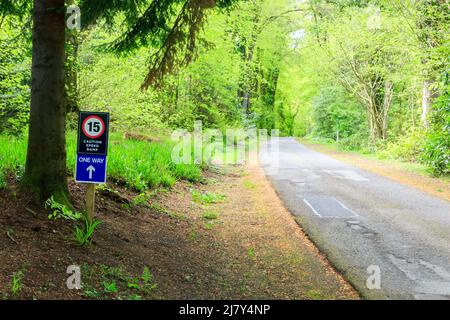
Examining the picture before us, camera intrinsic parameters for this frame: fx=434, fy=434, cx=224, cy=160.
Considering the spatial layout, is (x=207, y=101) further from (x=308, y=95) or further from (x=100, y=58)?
(x=308, y=95)

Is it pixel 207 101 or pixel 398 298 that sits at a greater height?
pixel 207 101

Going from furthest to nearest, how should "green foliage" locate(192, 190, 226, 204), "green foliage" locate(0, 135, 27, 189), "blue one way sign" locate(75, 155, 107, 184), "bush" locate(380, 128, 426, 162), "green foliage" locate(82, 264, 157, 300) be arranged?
"bush" locate(380, 128, 426, 162) < "green foliage" locate(192, 190, 226, 204) < "green foliage" locate(0, 135, 27, 189) < "blue one way sign" locate(75, 155, 107, 184) < "green foliage" locate(82, 264, 157, 300)

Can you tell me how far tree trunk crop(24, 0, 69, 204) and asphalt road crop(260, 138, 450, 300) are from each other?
442 cm

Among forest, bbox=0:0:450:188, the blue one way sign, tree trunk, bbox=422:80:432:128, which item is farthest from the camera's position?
tree trunk, bbox=422:80:432:128

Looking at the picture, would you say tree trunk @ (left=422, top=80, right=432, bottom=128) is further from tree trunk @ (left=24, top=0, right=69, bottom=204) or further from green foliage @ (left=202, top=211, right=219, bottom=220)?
tree trunk @ (left=24, top=0, right=69, bottom=204)

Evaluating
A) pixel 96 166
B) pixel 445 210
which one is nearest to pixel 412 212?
pixel 445 210

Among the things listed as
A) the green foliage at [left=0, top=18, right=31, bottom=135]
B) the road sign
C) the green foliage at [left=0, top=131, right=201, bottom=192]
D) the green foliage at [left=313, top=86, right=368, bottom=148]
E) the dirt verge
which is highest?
the green foliage at [left=313, top=86, right=368, bottom=148]

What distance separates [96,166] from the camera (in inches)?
223

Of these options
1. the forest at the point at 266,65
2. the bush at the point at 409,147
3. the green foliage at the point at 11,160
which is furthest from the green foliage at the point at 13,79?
the bush at the point at 409,147

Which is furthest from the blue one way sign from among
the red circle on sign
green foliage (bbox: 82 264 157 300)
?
green foliage (bbox: 82 264 157 300)

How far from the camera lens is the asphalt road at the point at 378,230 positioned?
5.79 metres

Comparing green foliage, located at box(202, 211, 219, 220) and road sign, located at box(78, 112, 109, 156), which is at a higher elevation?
road sign, located at box(78, 112, 109, 156)

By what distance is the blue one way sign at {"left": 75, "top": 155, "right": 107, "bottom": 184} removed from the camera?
566cm
